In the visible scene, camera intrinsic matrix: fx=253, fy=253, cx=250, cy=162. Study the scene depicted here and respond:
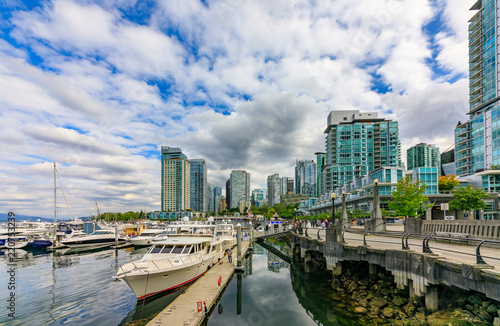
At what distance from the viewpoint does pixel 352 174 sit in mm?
117562

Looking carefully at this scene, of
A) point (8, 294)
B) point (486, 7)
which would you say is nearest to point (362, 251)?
point (8, 294)

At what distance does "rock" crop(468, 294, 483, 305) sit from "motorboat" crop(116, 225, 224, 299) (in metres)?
17.6

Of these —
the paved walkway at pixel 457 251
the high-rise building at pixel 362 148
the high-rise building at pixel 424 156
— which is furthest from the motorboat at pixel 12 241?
the high-rise building at pixel 424 156

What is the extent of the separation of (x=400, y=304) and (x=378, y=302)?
63.3 inches

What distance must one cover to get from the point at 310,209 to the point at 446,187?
63.7m

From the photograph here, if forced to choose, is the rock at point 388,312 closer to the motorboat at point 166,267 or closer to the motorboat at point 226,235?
the motorboat at point 166,267

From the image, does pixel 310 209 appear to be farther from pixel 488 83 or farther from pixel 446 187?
pixel 488 83

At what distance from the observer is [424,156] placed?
18588 centimetres

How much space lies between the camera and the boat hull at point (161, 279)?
17.6 meters

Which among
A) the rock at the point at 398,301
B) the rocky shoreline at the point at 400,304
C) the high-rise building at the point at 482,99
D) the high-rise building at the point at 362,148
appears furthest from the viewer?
the high-rise building at the point at 362,148

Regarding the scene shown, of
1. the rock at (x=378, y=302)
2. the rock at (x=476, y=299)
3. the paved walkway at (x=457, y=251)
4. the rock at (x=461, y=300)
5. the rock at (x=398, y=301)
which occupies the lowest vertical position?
the rock at (x=378, y=302)

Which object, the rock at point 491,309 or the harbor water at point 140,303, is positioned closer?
the rock at point 491,309

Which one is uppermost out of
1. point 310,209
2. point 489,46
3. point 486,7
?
point 486,7

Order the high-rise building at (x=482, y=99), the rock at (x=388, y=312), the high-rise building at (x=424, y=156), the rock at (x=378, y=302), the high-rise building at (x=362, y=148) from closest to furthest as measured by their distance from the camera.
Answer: the rock at (x=388, y=312)
the rock at (x=378, y=302)
the high-rise building at (x=482, y=99)
the high-rise building at (x=362, y=148)
the high-rise building at (x=424, y=156)
